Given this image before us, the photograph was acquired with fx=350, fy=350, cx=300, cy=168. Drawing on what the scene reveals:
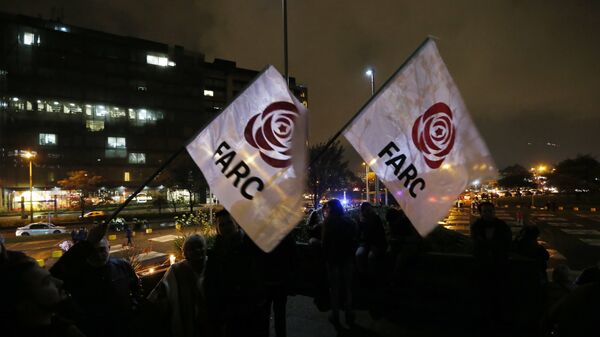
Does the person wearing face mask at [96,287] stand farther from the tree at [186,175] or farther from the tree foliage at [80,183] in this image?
the tree foliage at [80,183]

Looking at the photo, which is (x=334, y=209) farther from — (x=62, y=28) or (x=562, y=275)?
(x=62, y=28)

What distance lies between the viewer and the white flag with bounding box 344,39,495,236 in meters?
4.00

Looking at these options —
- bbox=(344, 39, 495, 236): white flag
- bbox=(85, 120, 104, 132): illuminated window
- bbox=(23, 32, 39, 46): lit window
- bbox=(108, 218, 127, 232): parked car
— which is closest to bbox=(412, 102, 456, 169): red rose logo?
bbox=(344, 39, 495, 236): white flag

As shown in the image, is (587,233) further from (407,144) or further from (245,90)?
(245,90)

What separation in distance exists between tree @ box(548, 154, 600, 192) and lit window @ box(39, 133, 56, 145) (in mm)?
81535

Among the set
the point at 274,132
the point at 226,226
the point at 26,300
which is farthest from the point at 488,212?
the point at 26,300

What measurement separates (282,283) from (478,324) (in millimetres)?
3030

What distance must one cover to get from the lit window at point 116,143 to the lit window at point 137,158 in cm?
212

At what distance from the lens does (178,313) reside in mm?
2893

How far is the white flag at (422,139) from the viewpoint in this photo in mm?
3998

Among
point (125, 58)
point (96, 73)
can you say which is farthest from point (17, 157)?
point (125, 58)

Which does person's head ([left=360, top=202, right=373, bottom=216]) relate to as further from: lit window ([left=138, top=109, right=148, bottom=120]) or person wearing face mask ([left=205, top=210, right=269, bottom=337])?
lit window ([left=138, top=109, right=148, bottom=120])

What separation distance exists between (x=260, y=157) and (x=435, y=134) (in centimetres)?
213

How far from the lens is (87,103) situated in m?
58.4
